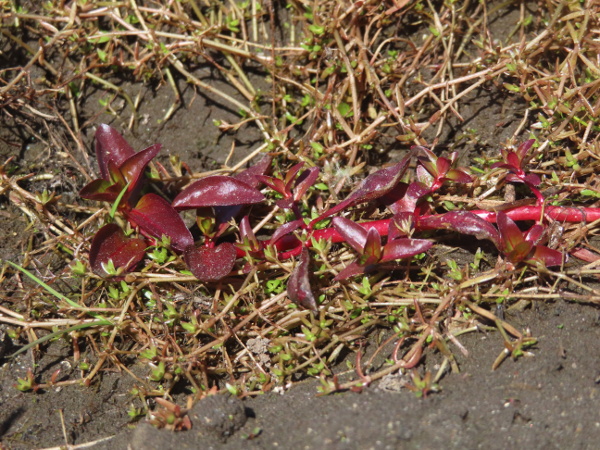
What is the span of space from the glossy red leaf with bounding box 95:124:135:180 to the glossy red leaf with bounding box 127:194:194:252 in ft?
0.68

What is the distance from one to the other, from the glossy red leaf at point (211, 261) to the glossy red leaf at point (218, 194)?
0.60 feet

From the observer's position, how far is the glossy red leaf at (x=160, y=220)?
2.43 m

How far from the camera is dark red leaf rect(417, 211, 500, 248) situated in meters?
2.25

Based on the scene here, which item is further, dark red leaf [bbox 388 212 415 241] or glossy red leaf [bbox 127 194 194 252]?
glossy red leaf [bbox 127 194 194 252]

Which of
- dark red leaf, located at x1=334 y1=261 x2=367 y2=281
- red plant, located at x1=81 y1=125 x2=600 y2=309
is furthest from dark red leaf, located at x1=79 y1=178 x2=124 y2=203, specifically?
dark red leaf, located at x1=334 y1=261 x2=367 y2=281

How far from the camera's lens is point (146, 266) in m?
2.47

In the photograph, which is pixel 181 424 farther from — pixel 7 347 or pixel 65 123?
pixel 65 123

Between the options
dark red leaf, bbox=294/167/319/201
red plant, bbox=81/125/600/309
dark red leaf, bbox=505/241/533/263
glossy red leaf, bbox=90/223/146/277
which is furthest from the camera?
dark red leaf, bbox=294/167/319/201

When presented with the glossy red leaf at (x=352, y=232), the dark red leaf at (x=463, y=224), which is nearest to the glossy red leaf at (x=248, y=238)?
the glossy red leaf at (x=352, y=232)

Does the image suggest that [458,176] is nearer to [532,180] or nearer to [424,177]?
[424,177]

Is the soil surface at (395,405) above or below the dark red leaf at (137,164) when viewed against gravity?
below

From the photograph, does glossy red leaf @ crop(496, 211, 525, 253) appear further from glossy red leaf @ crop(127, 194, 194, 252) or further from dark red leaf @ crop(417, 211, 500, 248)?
glossy red leaf @ crop(127, 194, 194, 252)

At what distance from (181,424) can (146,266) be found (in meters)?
Answer: 0.75

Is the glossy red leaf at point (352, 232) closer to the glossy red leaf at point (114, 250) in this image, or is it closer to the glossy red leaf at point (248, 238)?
the glossy red leaf at point (248, 238)
